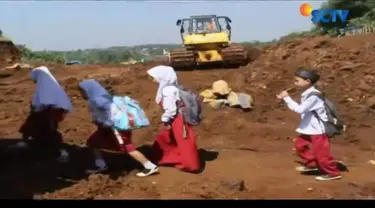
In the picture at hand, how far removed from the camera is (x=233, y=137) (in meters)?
7.50

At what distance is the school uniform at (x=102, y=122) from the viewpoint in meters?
5.12

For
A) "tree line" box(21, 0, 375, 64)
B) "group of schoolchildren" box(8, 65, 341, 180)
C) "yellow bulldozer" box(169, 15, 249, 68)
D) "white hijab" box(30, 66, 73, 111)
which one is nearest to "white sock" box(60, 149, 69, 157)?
"group of schoolchildren" box(8, 65, 341, 180)

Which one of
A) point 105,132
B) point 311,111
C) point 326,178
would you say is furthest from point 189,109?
point 326,178

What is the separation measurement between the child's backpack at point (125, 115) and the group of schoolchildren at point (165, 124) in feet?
0.18

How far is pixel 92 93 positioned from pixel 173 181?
104 cm

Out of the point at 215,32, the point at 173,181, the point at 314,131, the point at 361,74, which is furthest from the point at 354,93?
the point at 173,181

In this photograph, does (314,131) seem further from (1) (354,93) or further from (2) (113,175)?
Result: (1) (354,93)

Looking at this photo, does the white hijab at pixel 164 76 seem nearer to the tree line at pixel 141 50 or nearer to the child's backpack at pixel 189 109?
the child's backpack at pixel 189 109

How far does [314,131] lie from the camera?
Answer: 16.9 ft

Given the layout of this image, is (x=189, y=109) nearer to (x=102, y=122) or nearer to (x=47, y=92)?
(x=102, y=122)

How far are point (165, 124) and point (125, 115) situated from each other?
466mm

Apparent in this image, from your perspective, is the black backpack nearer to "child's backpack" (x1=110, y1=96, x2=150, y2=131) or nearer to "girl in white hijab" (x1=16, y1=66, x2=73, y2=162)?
"child's backpack" (x1=110, y1=96, x2=150, y2=131)

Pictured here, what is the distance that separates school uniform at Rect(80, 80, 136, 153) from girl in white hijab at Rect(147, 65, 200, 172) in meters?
0.43

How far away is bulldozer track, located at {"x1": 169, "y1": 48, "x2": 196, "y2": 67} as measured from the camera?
12523 millimetres
